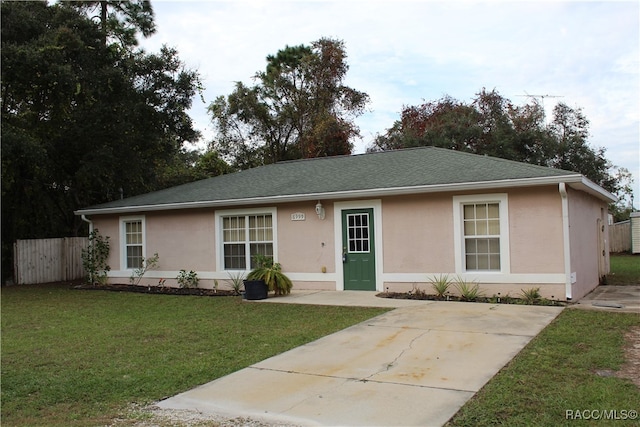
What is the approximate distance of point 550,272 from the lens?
10219mm

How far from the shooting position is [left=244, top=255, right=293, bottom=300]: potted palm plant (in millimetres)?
11859

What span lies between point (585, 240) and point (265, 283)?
25.0 ft

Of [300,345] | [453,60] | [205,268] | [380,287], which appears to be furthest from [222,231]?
[453,60]

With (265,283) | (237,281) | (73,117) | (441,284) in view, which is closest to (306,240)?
(265,283)

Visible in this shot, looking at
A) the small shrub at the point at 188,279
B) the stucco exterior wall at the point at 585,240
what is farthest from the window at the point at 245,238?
the stucco exterior wall at the point at 585,240

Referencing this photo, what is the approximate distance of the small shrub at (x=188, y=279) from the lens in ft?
47.4

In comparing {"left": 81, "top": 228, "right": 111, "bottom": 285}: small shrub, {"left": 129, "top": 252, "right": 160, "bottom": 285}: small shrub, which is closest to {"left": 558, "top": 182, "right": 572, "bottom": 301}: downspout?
{"left": 129, "top": 252, "right": 160, "bottom": 285}: small shrub

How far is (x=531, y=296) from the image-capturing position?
1020 cm

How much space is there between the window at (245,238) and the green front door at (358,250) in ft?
7.12

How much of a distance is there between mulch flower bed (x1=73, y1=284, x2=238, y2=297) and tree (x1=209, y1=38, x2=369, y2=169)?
1716 cm

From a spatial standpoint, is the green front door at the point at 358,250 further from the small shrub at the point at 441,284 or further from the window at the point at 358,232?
the small shrub at the point at 441,284

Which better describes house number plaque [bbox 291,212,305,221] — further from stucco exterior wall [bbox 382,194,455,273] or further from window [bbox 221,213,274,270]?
stucco exterior wall [bbox 382,194,455,273]

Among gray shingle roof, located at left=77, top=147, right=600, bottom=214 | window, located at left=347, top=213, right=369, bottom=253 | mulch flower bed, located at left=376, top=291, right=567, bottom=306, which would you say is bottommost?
mulch flower bed, located at left=376, top=291, right=567, bottom=306

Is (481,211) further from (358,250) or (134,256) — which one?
(134,256)
